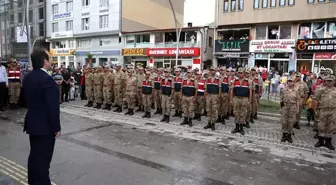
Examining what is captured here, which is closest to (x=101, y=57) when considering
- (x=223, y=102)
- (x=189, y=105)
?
(x=223, y=102)

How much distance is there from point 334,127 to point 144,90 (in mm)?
6431

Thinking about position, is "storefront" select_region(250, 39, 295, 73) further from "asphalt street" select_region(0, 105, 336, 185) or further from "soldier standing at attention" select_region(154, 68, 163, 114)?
"asphalt street" select_region(0, 105, 336, 185)

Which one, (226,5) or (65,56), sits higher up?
(226,5)

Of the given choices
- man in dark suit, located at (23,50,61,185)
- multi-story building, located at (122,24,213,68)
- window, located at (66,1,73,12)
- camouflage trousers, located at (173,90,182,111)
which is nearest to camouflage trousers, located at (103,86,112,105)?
camouflage trousers, located at (173,90,182,111)

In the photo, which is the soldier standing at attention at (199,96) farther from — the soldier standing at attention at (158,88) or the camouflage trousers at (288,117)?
the camouflage trousers at (288,117)

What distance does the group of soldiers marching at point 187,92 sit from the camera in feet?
26.7

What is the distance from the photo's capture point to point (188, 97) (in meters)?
8.87

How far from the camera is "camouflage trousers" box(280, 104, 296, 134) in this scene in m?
7.08

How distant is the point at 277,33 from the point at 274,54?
204cm

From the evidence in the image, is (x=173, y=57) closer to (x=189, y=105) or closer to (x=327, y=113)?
(x=189, y=105)

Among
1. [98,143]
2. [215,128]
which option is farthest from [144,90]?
[98,143]

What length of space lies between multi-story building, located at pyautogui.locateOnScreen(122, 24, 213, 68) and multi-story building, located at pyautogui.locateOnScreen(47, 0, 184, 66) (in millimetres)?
2438

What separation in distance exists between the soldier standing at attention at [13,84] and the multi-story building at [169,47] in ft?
53.6

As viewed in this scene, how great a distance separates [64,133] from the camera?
716cm
